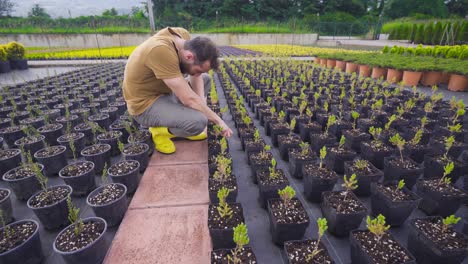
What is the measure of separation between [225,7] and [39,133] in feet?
120

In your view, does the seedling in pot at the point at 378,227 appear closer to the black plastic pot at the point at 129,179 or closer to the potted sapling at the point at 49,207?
the black plastic pot at the point at 129,179

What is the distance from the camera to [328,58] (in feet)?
33.4

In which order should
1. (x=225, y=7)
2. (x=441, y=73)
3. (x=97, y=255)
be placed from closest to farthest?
(x=97, y=255)
(x=441, y=73)
(x=225, y=7)

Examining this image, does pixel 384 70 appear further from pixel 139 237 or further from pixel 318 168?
pixel 139 237

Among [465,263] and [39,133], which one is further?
[39,133]

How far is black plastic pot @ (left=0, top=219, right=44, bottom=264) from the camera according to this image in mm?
1588

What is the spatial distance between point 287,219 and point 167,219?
1.05 meters

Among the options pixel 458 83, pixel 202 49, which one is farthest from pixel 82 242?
pixel 458 83

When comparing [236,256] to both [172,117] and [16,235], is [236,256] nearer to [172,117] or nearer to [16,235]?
[16,235]

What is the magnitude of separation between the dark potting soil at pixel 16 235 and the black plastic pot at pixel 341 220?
2.23m

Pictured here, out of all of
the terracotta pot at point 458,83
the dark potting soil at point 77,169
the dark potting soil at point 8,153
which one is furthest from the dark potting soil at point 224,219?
the terracotta pot at point 458,83

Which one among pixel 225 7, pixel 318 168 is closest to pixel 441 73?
pixel 318 168

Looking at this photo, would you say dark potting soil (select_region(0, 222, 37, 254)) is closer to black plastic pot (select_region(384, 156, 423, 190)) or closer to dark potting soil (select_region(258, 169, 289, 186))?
dark potting soil (select_region(258, 169, 289, 186))

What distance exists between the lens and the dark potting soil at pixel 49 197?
80.2 inches
